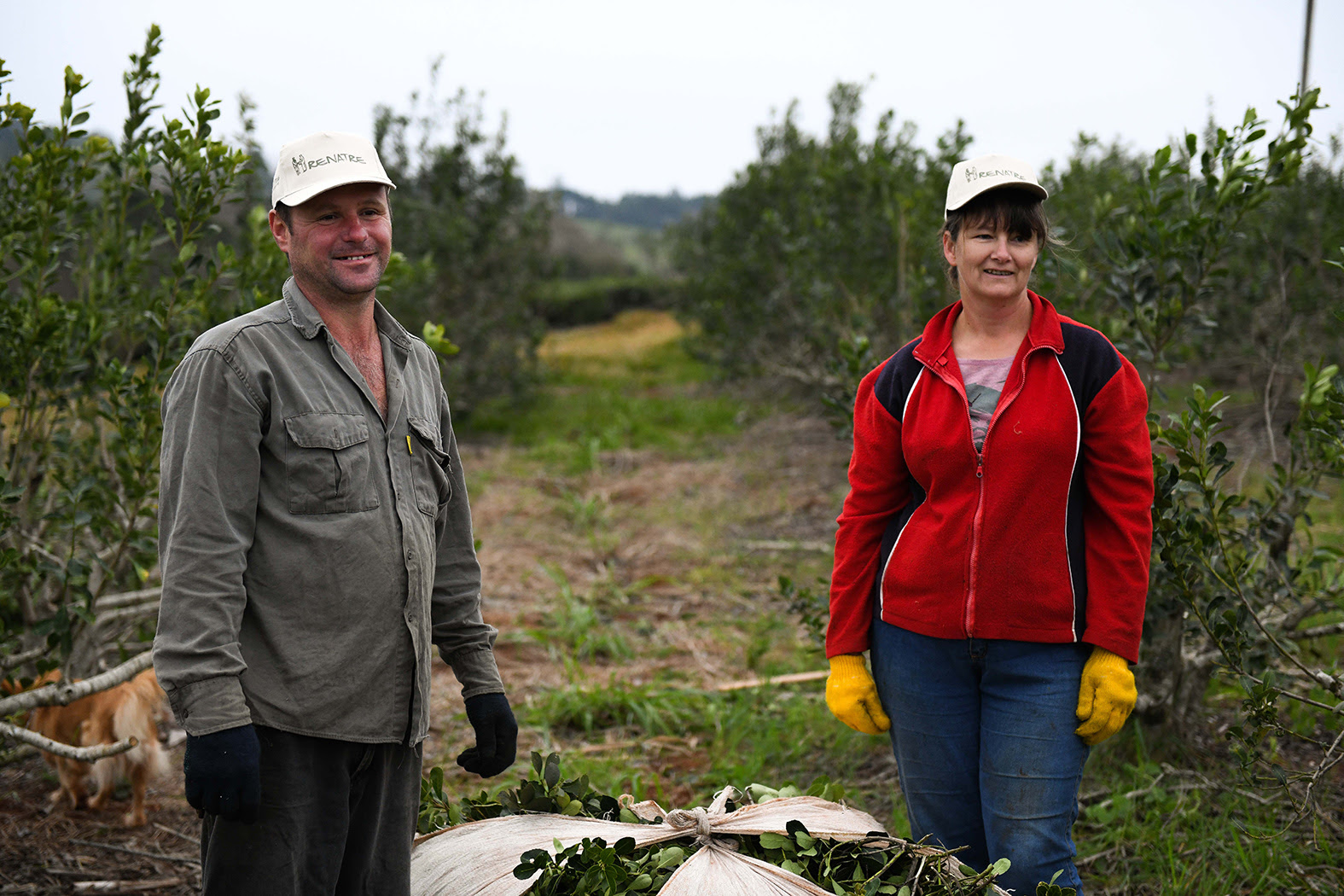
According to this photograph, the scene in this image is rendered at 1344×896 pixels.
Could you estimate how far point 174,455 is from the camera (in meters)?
1.79

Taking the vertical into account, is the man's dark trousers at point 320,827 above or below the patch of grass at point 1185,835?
above

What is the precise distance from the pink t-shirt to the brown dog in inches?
123

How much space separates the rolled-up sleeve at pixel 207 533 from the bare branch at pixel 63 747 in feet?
4.15

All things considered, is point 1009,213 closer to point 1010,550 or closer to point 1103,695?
point 1010,550

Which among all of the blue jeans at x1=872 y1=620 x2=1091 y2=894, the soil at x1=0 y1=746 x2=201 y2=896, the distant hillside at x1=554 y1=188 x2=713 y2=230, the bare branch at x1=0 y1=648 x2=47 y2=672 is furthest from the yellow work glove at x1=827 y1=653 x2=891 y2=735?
the distant hillside at x1=554 y1=188 x2=713 y2=230

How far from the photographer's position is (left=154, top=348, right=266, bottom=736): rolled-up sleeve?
1.70m

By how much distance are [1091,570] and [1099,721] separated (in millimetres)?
326

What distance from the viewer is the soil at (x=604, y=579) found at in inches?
139

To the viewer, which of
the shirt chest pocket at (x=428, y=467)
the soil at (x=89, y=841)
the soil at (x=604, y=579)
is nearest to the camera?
the shirt chest pocket at (x=428, y=467)

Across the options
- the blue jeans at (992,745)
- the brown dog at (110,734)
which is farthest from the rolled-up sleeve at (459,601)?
the brown dog at (110,734)

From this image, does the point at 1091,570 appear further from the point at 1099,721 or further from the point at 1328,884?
the point at 1328,884

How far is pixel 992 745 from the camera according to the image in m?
2.17

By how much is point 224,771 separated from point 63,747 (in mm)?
1433

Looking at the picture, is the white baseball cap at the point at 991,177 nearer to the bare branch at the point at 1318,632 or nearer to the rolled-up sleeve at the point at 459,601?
the rolled-up sleeve at the point at 459,601
